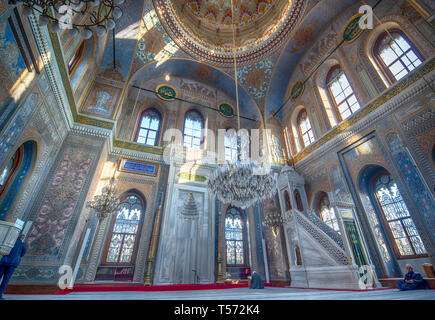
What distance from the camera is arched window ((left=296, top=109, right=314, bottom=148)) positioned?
857 centimetres

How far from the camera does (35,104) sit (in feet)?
13.5

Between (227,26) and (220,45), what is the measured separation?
3.84 feet

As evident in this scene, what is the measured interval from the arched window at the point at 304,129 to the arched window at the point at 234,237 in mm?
4147

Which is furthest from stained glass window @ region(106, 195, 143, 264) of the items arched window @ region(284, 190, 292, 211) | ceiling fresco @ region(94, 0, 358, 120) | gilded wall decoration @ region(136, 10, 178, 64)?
gilded wall decoration @ region(136, 10, 178, 64)

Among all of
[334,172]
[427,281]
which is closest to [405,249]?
[427,281]

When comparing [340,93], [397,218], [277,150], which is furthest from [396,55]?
[277,150]

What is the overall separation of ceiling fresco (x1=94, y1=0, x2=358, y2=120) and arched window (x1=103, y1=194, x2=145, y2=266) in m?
4.69

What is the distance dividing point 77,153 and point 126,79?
11.5 feet

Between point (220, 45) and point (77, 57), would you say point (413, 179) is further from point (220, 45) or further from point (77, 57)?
point (77, 57)

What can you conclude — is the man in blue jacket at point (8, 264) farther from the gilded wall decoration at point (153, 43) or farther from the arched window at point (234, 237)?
the gilded wall decoration at point (153, 43)

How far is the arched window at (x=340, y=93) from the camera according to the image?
6994mm

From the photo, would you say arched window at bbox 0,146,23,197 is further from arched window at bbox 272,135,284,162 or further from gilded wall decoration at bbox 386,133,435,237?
gilded wall decoration at bbox 386,133,435,237

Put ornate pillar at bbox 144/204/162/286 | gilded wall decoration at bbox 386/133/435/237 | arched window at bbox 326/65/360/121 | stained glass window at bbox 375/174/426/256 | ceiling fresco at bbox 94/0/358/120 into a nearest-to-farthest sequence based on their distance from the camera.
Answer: gilded wall decoration at bbox 386/133/435/237 → stained glass window at bbox 375/174/426/256 → ornate pillar at bbox 144/204/162/286 → arched window at bbox 326/65/360/121 → ceiling fresco at bbox 94/0/358/120

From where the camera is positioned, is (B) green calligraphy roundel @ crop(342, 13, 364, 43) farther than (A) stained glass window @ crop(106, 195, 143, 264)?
Yes
